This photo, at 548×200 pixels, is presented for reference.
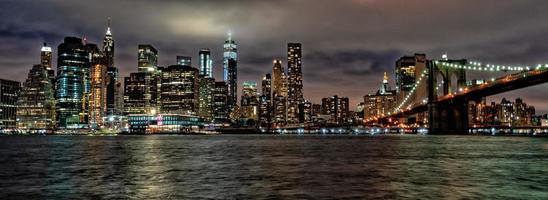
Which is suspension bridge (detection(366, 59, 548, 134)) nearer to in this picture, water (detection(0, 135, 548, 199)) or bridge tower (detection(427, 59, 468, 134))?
bridge tower (detection(427, 59, 468, 134))

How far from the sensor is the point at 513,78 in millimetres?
92688

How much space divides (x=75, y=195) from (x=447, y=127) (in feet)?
Result: 353

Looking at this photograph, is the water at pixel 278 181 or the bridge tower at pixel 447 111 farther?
the bridge tower at pixel 447 111

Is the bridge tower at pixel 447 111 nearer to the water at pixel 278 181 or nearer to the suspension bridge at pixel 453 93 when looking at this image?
the suspension bridge at pixel 453 93

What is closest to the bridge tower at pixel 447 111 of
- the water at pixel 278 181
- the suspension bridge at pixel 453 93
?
the suspension bridge at pixel 453 93

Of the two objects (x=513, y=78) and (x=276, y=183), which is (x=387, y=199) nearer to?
(x=276, y=183)

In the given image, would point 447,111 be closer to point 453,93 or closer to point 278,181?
point 453,93

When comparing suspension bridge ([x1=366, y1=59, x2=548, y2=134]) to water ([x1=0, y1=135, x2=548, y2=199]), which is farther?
suspension bridge ([x1=366, y1=59, x2=548, y2=134])

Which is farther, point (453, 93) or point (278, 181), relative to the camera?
point (453, 93)

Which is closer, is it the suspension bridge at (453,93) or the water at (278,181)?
the water at (278,181)

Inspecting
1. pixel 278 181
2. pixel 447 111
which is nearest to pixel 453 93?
pixel 447 111

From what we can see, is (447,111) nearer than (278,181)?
No

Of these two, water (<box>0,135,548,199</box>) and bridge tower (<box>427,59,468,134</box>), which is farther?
bridge tower (<box>427,59,468,134</box>)

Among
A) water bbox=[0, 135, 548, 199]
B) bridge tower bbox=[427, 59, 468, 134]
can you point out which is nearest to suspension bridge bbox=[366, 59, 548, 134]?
bridge tower bbox=[427, 59, 468, 134]
